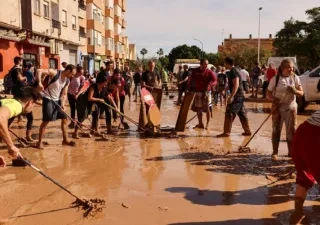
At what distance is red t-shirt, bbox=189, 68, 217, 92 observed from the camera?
971 centimetres

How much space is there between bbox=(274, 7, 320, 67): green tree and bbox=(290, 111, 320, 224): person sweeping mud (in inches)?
1569

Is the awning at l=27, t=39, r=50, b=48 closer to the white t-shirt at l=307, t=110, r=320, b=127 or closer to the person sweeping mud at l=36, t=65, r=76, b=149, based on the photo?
the person sweeping mud at l=36, t=65, r=76, b=149

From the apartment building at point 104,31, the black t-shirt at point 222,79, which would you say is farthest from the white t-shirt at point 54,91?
the apartment building at point 104,31

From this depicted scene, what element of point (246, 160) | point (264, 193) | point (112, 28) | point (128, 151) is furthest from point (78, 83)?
point (112, 28)

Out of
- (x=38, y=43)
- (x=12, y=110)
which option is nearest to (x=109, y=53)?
(x=38, y=43)

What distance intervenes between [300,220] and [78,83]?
24.5ft

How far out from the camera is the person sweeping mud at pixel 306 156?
3812 millimetres

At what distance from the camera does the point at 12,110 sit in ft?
12.3

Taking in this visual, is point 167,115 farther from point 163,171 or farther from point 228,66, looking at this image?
point 163,171

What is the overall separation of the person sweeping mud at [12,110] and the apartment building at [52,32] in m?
14.8

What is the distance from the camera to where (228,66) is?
28.5ft

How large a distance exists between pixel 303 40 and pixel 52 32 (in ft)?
88.1

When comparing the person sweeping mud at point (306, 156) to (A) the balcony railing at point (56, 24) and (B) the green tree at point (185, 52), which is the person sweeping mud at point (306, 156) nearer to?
(A) the balcony railing at point (56, 24)

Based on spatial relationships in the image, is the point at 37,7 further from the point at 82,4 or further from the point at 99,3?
the point at 99,3
